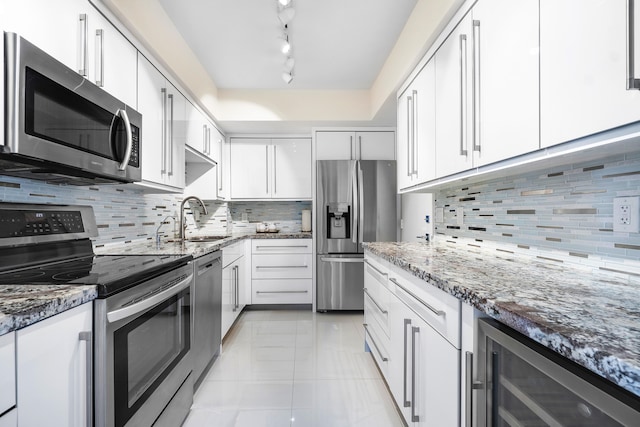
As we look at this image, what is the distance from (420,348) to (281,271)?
8.74 ft

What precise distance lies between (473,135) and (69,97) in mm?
1684

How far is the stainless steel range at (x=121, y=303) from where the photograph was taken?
1052 millimetres

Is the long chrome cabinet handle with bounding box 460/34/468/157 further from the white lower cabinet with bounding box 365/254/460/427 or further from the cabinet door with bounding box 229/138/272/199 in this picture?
the cabinet door with bounding box 229/138/272/199

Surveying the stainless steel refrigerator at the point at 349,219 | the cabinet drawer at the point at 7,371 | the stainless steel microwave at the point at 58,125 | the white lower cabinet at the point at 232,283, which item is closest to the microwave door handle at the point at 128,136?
the stainless steel microwave at the point at 58,125

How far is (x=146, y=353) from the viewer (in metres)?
1.34

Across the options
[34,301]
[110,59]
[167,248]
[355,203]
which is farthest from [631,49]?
[355,203]

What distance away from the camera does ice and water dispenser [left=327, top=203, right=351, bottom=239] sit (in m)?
3.69

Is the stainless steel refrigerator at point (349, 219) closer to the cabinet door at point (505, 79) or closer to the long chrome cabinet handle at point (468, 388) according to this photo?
the cabinet door at point (505, 79)

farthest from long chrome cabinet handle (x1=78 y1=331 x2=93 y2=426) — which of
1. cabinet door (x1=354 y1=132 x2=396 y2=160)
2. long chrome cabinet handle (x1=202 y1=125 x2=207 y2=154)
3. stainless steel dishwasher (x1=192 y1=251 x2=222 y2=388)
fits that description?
cabinet door (x1=354 y1=132 x2=396 y2=160)

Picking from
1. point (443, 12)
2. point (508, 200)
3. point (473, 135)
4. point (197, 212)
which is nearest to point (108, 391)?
point (473, 135)

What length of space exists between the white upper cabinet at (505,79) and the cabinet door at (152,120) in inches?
70.2

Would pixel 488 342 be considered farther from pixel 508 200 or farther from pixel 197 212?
pixel 197 212

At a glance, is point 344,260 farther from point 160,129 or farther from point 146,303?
point 146,303

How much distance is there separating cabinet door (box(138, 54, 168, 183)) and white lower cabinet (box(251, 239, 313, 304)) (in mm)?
1825
